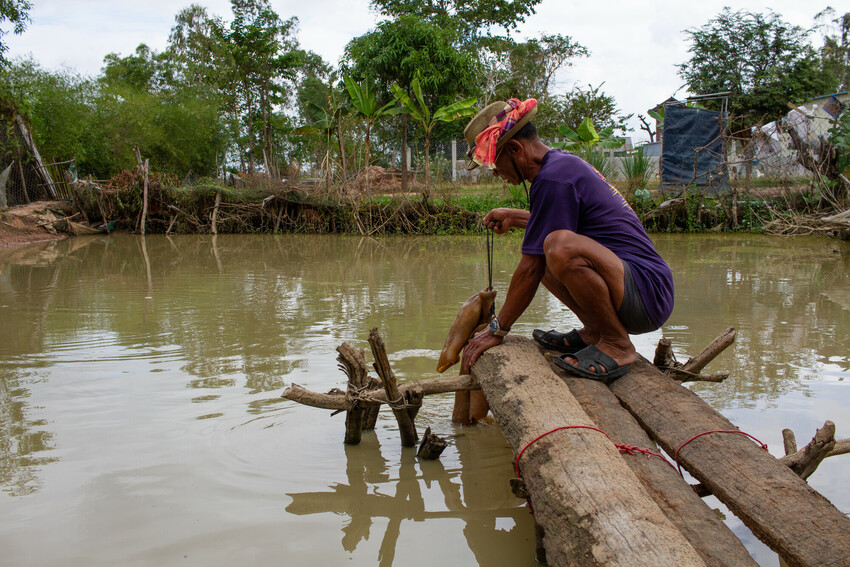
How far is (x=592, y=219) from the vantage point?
272 centimetres

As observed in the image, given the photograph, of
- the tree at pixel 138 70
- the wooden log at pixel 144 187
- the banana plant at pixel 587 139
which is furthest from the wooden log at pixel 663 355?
the tree at pixel 138 70

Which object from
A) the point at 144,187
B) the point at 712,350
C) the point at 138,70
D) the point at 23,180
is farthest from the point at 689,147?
the point at 138,70

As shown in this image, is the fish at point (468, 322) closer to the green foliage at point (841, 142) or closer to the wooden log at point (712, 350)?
the wooden log at point (712, 350)

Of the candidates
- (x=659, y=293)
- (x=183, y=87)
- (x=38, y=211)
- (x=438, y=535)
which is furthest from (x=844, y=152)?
(x=183, y=87)

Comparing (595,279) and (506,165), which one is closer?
(595,279)

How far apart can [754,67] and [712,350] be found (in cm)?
2208

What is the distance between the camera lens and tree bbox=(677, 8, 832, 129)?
65.3 ft

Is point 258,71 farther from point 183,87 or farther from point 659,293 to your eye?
point 659,293

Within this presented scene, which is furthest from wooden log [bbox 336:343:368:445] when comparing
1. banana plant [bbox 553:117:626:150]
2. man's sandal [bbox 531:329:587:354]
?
banana plant [bbox 553:117:626:150]

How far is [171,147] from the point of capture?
22875 mm

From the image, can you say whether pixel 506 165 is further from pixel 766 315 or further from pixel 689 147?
pixel 689 147

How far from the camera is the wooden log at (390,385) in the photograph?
2516 millimetres

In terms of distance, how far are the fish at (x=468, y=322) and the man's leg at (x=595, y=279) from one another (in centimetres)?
57

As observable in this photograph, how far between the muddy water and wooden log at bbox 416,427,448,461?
0.06m
